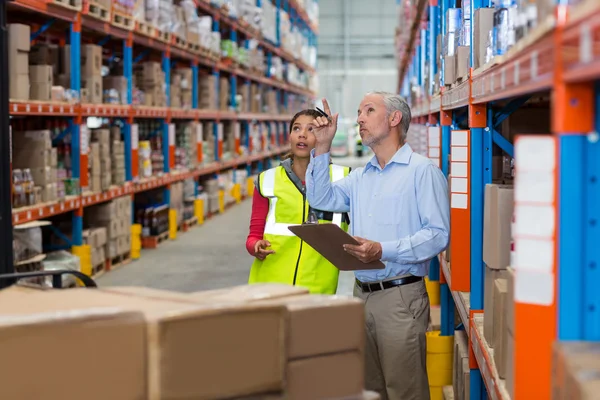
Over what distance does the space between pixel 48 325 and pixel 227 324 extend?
406 millimetres

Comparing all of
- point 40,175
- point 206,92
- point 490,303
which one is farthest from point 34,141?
point 206,92

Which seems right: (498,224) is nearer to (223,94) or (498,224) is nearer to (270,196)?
(270,196)

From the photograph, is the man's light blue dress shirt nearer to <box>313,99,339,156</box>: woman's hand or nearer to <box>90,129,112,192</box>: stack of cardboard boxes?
<box>313,99,339,156</box>: woman's hand

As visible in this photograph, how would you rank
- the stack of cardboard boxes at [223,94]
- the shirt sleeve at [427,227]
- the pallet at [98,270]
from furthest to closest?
1. the stack of cardboard boxes at [223,94]
2. the pallet at [98,270]
3. the shirt sleeve at [427,227]

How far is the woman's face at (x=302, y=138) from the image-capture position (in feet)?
13.7

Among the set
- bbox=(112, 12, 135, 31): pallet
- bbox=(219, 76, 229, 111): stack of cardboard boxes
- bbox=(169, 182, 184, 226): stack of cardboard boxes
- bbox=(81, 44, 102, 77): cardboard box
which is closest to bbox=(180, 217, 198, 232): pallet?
bbox=(169, 182, 184, 226): stack of cardboard boxes

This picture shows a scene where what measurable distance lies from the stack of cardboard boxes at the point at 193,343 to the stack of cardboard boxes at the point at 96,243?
19.4ft

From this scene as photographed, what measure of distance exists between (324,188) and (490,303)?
3.74 feet

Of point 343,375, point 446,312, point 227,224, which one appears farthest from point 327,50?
point 343,375

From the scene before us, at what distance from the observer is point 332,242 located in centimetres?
349

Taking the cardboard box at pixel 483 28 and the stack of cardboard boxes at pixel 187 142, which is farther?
the stack of cardboard boxes at pixel 187 142

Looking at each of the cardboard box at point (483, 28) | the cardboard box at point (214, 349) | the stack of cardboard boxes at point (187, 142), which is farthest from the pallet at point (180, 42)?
the cardboard box at point (214, 349)

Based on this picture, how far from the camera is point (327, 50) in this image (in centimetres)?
3494

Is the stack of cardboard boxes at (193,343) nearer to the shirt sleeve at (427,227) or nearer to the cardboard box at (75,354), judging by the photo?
the cardboard box at (75,354)
